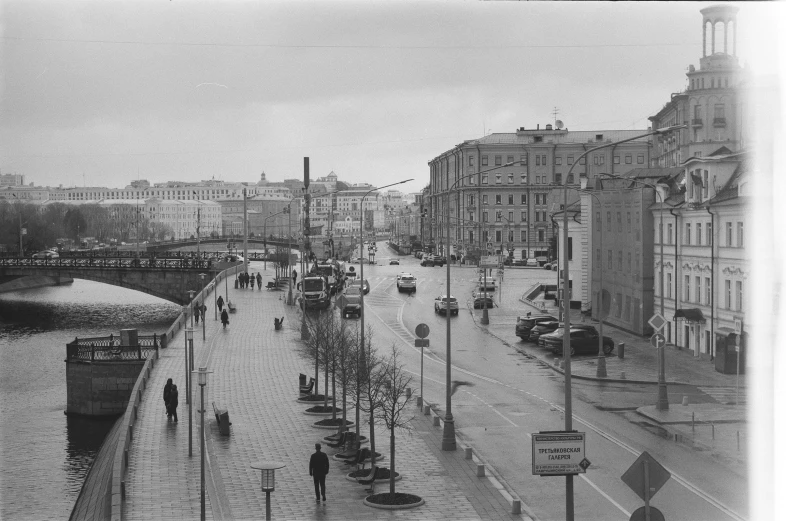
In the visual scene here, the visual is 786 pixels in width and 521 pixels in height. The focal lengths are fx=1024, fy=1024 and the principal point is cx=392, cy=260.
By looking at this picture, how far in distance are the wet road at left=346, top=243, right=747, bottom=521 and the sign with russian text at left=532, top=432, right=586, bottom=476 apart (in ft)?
11.2

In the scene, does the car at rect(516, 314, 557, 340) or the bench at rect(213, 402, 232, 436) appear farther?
the car at rect(516, 314, 557, 340)

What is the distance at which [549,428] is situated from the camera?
25.1m

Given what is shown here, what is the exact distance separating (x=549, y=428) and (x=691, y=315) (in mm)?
14869

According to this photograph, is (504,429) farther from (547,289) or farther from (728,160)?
(547,289)

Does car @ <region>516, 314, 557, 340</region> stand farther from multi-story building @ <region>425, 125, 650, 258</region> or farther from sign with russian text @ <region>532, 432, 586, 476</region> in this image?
multi-story building @ <region>425, 125, 650, 258</region>

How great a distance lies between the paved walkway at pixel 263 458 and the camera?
1811cm

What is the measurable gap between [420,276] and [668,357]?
152 ft

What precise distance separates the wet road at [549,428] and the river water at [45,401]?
10.9 meters

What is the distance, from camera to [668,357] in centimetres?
3722

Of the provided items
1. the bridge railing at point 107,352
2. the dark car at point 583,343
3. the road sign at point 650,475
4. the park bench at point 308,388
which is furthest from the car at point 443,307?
the road sign at point 650,475

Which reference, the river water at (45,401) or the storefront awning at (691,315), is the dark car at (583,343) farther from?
the river water at (45,401)

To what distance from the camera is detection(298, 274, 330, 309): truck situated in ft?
186

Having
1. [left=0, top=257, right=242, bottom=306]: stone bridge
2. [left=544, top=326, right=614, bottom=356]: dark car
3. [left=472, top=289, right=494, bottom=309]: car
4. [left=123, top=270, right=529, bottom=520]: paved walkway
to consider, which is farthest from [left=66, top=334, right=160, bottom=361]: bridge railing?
[left=0, top=257, right=242, bottom=306]: stone bridge

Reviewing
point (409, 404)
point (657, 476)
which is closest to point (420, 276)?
point (409, 404)
